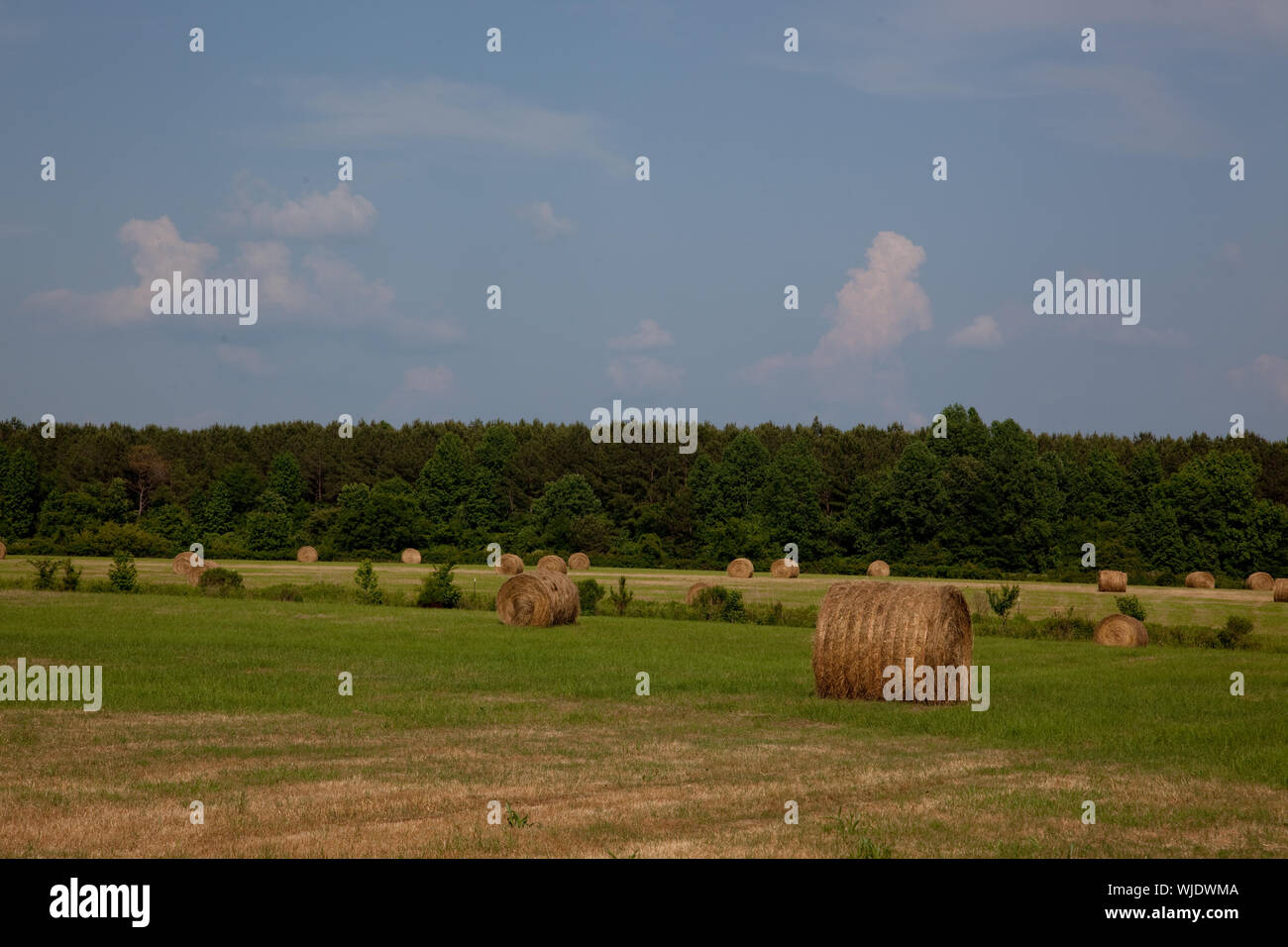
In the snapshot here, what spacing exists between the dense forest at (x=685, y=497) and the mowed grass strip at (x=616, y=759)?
50099mm

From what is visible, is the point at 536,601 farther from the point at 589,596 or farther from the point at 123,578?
the point at 123,578

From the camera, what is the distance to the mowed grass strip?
10.9 metres

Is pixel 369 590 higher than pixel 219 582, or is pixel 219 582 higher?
pixel 219 582

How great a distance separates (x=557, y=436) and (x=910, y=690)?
89.4m

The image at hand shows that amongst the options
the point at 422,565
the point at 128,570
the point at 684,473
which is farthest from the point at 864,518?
the point at 128,570

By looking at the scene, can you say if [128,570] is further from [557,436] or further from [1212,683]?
[557,436]

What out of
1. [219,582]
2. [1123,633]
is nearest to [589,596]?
[219,582]

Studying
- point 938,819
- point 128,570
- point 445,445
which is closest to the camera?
point 938,819

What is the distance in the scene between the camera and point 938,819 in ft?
38.3

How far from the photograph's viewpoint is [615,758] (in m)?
15.1

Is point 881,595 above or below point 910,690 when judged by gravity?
above

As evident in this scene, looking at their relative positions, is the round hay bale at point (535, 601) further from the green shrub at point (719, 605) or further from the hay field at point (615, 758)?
the green shrub at point (719, 605)

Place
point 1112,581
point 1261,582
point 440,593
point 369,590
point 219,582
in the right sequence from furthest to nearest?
point 1261,582
point 1112,581
point 219,582
point 369,590
point 440,593

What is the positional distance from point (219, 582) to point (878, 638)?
119ft
